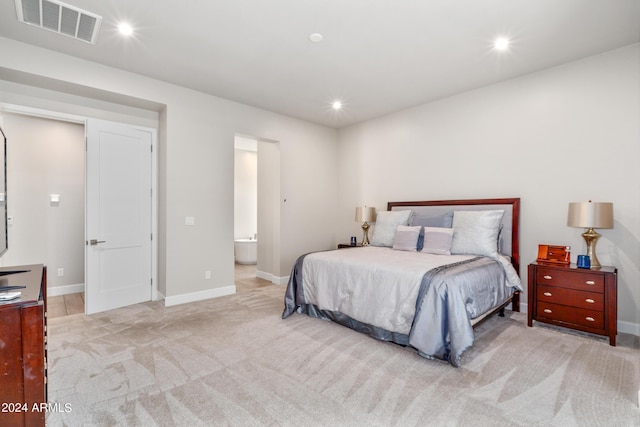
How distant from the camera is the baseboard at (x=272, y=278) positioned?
5.21m

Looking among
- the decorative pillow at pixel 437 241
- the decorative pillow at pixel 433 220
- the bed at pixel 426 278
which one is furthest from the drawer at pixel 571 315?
the decorative pillow at pixel 433 220

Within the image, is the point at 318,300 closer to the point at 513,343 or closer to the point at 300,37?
the point at 513,343

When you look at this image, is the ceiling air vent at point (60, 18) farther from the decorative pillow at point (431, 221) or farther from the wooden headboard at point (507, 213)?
the wooden headboard at point (507, 213)

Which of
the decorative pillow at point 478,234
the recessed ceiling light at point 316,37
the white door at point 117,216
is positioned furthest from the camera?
the white door at point 117,216

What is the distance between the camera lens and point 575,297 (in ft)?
9.72

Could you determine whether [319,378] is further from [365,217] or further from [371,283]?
[365,217]

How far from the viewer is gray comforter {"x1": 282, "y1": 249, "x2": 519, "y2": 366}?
2389mm

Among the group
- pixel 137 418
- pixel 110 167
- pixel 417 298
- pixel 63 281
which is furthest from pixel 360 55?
pixel 63 281

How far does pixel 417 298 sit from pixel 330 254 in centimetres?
127

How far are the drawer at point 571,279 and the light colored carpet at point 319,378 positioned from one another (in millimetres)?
483

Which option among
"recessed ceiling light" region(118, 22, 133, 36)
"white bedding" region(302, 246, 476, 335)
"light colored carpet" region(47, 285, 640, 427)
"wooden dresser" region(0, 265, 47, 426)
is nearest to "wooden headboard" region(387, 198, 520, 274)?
"white bedding" region(302, 246, 476, 335)

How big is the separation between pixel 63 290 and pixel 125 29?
3.93 meters

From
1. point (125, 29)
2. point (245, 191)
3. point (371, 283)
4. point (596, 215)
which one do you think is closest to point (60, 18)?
point (125, 29)

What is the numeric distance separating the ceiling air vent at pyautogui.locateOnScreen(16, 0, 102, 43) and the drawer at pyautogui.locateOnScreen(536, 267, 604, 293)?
4.75m
